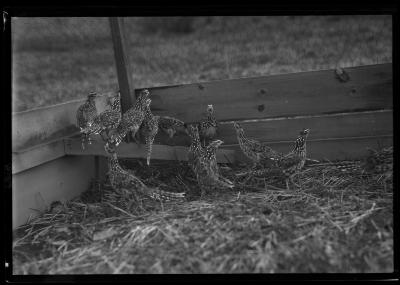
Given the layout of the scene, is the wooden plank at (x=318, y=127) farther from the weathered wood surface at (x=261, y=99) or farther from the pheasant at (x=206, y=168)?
the pheasant at (x=206, y=168)

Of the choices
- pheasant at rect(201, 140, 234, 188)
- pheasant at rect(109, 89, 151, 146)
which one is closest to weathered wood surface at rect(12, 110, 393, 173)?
pheasant at rect(109, 89, 151, 146)

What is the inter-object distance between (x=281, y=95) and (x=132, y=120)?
1419 mm

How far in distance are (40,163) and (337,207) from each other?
235cm

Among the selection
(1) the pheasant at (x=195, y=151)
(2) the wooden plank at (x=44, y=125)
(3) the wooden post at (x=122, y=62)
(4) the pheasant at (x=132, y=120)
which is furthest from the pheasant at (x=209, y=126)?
(2) the wooden plank at (x=44, y=125)

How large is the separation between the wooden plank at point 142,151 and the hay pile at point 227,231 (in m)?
0.33

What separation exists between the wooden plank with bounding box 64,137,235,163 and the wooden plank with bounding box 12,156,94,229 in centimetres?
18

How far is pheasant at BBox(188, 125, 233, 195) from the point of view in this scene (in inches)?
165

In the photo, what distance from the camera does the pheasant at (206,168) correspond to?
419 cm

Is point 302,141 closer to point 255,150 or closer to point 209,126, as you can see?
point 255,150

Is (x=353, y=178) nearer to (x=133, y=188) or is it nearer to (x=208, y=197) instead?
(x=208, y=197)

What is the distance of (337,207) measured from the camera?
3.69 meters

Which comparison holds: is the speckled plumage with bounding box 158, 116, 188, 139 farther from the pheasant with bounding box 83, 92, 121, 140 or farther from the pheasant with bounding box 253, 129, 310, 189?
the pheasant with bounding box 253, 129, 310, 189

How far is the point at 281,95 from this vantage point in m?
4.70
